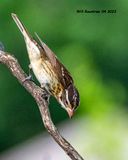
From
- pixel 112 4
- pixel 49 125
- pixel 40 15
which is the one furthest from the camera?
pixel 40 15

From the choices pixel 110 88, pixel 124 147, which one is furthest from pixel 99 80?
pixel 124 147

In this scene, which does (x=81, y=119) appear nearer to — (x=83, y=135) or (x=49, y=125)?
(x=83, y=135)

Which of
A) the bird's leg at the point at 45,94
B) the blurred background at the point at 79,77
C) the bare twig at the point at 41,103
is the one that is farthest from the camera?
the blurred background at the point at 79,77

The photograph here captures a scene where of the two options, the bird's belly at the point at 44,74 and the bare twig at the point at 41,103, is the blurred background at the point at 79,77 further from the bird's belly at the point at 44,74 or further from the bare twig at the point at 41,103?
the bare twig at the point at 41,103

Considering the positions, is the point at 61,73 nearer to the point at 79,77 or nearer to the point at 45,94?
the point at 45,94

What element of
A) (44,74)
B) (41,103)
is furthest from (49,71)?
(41,103)

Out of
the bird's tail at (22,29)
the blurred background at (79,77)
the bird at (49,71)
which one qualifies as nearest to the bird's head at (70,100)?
the bird at (49,71)
